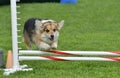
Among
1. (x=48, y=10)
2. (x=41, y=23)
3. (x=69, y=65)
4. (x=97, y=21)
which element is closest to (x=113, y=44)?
(x=69, y=65)

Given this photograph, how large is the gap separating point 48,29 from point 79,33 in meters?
4.99

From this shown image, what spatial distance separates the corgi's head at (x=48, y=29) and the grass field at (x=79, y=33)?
51 centimetres

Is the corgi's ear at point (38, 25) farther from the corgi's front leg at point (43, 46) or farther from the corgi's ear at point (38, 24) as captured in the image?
the corgi's front leg at point (43, 46)

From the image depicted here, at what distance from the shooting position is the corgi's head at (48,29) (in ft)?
21.8

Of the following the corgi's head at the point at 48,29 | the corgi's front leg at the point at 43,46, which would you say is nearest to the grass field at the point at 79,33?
the corgi's front leg at the point at 43,46

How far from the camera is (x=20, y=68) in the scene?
6.75m

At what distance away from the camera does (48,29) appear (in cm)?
664

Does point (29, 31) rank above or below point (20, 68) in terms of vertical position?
above

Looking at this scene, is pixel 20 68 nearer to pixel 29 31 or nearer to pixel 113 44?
pixel 29 31

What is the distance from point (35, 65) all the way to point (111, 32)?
16.2ft

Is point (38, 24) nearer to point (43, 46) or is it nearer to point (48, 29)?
point (48, 29)

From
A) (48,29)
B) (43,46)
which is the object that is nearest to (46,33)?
(48,29)

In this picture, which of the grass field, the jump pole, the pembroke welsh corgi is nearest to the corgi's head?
the pembroke welsh corgi

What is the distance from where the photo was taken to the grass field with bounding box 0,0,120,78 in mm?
6574
